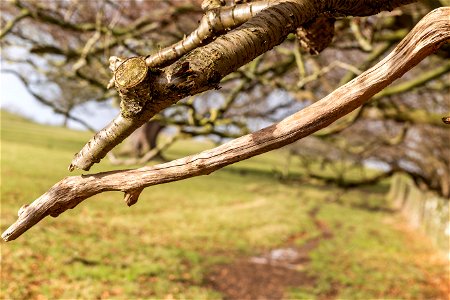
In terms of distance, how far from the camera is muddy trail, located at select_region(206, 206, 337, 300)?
349 inches

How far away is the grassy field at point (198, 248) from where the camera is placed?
819 centimetres

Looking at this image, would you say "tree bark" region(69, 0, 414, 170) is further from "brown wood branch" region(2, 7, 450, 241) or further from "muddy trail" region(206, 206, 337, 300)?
"muddy trail" region(206, 206, 337, 300)

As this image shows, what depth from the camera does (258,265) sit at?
36.0ft

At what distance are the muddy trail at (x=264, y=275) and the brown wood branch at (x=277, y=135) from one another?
6342 mm

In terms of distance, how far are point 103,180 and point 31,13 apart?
6.04 m

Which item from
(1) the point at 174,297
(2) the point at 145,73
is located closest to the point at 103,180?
(2) the point at 145,73

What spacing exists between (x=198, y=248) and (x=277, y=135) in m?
9.93

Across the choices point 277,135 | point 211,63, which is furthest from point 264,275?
point 211,63

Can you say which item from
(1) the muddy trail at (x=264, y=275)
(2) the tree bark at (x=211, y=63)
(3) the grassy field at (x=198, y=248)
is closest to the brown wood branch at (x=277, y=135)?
(2) the tree bark at (x=211, y=63)

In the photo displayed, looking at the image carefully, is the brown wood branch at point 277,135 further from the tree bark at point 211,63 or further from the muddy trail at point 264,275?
the muddy trail at point 264,275

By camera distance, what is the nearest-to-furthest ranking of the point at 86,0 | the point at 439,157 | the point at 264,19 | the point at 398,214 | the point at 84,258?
the point at 264,19
the point at 84,258
the point at 86,0
the point at 439,157
the point at 398,214

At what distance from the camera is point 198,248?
38.8ft

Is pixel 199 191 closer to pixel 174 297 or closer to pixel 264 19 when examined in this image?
pixel 174 297

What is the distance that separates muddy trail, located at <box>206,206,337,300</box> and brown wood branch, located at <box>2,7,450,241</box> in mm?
6342
